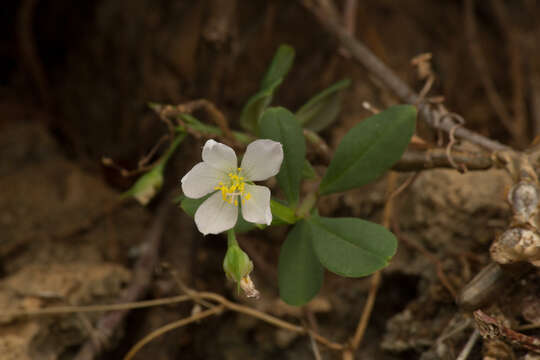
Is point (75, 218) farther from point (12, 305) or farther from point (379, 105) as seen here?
point (379, 105)

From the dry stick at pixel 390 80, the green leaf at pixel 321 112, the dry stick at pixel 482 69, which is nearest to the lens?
the dry stick at pixel 390 80

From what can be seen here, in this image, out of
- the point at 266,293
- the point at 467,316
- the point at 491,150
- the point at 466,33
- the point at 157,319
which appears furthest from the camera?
the point at 466,33

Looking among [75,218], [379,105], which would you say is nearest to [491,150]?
[379,105]

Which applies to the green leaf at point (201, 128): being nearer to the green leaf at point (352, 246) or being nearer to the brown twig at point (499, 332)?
the green leaf at point (352, 246)

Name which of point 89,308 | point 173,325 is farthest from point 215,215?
point 89,308

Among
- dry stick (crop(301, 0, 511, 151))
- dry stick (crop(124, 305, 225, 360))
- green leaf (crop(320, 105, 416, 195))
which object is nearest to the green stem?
green leaf (crop(320, 105, 416, 195))

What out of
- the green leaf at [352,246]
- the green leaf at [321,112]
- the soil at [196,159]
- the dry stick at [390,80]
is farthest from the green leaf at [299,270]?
the dry stick at [390,80]
